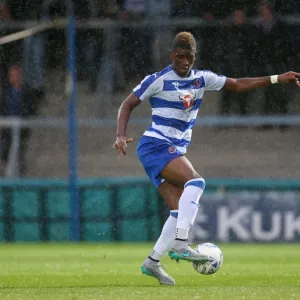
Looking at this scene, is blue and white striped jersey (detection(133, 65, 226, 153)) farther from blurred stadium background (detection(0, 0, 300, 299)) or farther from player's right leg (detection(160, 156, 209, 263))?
blurred stadium background (detection(0, 0, 300, 299))

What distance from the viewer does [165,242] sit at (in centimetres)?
830

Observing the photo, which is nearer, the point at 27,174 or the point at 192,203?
the point at 192,203

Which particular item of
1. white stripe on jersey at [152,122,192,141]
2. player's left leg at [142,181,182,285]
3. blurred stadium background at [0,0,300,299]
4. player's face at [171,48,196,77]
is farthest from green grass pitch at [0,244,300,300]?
player's face at [171,48,196,77]

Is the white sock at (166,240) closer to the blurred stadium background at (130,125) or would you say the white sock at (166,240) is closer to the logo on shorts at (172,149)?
the logo on shorts at (172,149)

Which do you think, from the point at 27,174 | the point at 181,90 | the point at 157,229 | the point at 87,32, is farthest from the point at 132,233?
the point at 181,90

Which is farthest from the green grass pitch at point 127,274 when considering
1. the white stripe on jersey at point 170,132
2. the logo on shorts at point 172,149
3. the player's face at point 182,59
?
the player's face at point 182,59

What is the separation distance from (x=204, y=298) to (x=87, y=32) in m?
9.82

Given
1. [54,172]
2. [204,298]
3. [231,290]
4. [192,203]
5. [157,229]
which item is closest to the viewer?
[204,298]

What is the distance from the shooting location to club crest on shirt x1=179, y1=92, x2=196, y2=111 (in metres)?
8.30

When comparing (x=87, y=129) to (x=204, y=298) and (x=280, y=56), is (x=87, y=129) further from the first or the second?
(x=204, y=298)

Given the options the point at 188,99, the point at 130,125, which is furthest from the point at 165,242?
the point at 130,125

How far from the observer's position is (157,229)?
15250mm

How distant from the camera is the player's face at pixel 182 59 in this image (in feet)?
26.8

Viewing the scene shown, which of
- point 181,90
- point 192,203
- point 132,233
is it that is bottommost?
point 132,233
